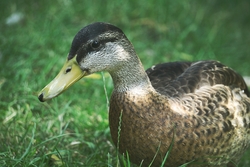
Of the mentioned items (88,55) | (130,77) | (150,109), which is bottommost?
(150,109)

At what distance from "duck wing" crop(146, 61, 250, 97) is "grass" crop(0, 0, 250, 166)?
62cm

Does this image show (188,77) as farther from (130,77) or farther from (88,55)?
(88,55)

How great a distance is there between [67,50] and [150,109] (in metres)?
2.19

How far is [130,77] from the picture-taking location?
314 centimetres

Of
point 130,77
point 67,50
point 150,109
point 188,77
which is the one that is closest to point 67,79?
point 130,77

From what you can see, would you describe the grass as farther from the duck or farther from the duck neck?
the duck neck

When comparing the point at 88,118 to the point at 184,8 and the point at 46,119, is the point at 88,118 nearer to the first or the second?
the point at 46,119

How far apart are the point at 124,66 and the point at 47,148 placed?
36.1 inches

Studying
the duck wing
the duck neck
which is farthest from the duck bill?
the duck wing

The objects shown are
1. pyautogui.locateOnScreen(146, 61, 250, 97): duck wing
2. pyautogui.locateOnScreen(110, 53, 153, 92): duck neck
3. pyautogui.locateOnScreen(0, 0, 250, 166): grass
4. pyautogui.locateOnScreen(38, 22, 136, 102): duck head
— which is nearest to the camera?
pyautogui.locateOnScreen(38, 22, 136, 102): duck head

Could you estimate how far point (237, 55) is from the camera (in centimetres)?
600

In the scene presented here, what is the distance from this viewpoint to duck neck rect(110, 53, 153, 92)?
312cm

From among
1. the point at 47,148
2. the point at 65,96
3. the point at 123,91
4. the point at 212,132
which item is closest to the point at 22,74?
the point at 65,96

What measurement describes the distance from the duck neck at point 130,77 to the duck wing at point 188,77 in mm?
204
